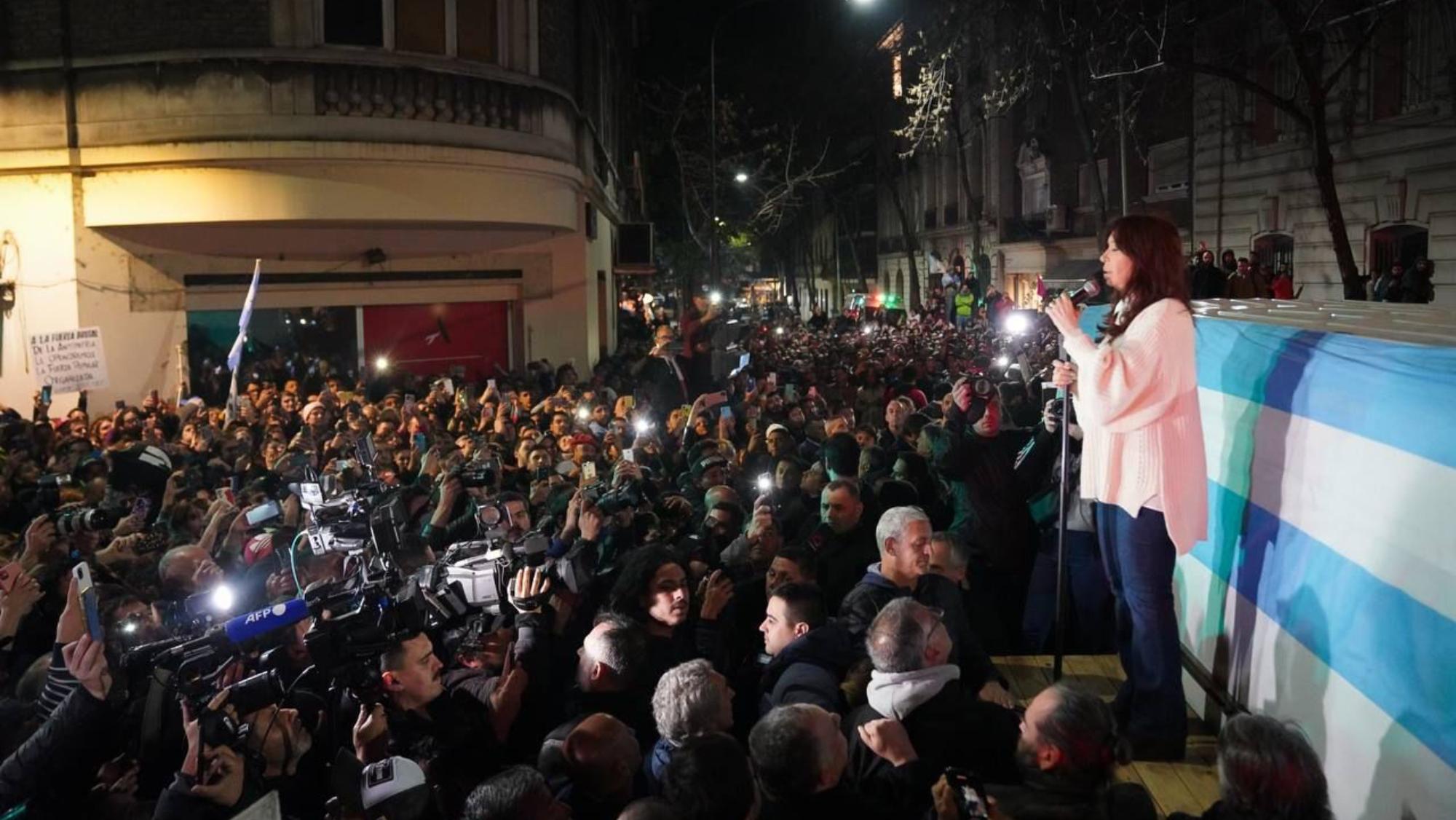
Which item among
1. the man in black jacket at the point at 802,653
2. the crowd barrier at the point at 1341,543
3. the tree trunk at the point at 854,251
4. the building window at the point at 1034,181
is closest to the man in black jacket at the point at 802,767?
the man in black jacket at the point at 802,653

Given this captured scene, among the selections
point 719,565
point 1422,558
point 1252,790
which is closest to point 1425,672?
point 1422,558

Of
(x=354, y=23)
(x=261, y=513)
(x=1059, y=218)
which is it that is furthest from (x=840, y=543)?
(x=1059, y=218)

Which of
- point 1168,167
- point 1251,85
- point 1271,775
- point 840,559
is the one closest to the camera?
point 1271,775

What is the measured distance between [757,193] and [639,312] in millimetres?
5814

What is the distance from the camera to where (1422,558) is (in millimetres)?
2701

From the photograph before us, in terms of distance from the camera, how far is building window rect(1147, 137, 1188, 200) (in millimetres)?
27188

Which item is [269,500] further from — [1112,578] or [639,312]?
[639,312]

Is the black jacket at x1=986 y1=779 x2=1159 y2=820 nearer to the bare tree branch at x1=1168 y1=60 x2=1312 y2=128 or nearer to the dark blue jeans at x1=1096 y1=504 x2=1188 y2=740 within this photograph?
the dark blue jeans at x1=1096 y1=504 x2=1188 y2=740

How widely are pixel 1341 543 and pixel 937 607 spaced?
6.00 feet

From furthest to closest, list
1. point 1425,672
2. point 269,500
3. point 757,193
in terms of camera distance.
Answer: point 757,193
point 269,500
point 1425,672

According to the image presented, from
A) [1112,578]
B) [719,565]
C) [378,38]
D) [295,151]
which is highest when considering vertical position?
[378,38]

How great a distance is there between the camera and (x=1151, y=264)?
353cm

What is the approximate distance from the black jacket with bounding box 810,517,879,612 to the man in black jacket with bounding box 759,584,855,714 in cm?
119

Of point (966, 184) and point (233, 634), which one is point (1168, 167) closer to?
point (966, 184)
